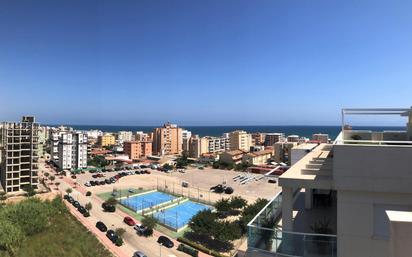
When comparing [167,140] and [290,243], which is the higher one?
[290,243]

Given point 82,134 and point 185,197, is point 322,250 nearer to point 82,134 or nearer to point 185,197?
point 185,197

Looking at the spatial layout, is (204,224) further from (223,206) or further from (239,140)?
(239,140)

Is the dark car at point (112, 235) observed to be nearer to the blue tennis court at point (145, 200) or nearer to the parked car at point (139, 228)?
the parked car at point (139, 228)

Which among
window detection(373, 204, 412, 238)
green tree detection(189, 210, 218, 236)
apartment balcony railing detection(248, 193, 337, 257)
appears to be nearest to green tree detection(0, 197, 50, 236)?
green tree detection(189, 210, 218, 236)

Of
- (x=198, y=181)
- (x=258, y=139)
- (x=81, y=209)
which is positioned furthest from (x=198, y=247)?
(x=258, y=139)

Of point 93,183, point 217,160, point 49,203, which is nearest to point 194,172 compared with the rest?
point 217,160

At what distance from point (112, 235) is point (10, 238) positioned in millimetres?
7318

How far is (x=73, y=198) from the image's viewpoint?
39.6m

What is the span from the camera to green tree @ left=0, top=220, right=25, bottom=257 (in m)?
21.7

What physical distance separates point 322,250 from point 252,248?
107cm

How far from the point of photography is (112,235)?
26.2 metres

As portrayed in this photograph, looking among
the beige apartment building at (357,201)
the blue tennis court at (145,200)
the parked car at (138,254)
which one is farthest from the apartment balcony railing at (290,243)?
the blue tennis court at (145,200)

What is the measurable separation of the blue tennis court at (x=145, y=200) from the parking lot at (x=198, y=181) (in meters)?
4.22

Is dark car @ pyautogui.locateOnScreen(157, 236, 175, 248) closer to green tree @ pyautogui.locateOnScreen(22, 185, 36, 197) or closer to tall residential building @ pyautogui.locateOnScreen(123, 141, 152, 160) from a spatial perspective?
green tree @ pyautogui.locateOnScreen(22, 185, 36, 197)
